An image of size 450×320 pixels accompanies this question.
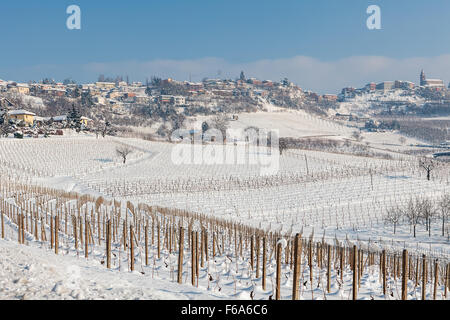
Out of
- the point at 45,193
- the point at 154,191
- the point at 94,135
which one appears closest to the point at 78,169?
the point at 154,191

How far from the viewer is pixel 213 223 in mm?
15961

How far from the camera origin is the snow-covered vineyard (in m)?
7.68

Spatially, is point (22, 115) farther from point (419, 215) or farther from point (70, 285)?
point (70, 285)

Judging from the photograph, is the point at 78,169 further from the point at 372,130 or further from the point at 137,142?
the point at 372,130

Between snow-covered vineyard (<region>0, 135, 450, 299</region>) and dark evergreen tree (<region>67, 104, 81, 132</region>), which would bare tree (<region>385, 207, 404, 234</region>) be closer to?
snow-covered vineyard (<region>0, 135, 450, 299</region>)

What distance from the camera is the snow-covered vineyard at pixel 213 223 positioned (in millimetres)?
7680

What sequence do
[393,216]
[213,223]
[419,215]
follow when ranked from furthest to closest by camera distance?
[393,216] → [419,215] → [213,223]

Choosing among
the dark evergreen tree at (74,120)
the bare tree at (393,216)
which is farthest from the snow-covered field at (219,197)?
the dark evergreen tree at (74,120)

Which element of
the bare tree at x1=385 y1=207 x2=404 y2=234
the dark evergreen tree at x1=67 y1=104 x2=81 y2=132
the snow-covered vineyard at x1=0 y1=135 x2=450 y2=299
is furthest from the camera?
the dark evergreen tree at x1=67 y1=104 x2=81 y2=132

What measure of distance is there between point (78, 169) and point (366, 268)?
33578 mm

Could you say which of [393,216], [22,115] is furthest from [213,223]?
[22,115]

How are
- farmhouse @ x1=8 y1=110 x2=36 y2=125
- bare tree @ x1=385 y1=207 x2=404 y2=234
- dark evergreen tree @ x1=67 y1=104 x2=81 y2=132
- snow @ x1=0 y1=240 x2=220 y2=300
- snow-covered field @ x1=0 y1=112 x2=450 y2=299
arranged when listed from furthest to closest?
farmhouse @ x1=8 y1=110 x2=36 y2=125 < dark evergreen tree @ x1=67 y1=104 x2=81 y2=132 < bare tree @ x1=385 y1=207 x2=404 y2=234 < snow-covered field @ x1=0 y1=112 x2=450 y2=299 < snow @ x1=0 y1=240 x2=220 y2=300

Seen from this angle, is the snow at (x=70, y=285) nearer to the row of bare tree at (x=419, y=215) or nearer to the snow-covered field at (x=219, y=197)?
the snow-covered field at (x=219, y=197)

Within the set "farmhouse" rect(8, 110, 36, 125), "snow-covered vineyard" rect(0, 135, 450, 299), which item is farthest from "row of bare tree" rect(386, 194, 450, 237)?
"farmhouse" rect(8, 110, 36, 125)
